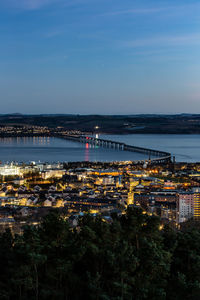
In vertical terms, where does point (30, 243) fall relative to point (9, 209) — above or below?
above

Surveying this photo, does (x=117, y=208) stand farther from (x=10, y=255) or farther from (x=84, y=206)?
(x=10, y=255)

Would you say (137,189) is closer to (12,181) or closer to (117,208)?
(117,208)

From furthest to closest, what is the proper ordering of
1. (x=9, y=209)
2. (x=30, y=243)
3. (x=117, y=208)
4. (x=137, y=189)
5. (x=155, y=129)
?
(x=155, y=129)
(x=137, y=189)
(x=117, y=208)
(x=9, y=209)
(x=30, y=243)

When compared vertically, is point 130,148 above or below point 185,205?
below

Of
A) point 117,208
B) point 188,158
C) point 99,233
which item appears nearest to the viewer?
point 99,233

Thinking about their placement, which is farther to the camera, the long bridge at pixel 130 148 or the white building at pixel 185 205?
the long bridge at pixel 130 148

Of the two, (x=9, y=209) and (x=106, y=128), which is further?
(x=106, y=128)

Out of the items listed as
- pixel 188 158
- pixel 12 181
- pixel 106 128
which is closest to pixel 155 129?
pixel 106 128

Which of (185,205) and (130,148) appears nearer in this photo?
(185,205)

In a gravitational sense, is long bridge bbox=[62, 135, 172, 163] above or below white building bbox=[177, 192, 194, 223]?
below

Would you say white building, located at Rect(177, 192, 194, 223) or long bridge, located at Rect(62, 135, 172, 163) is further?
long bridge, located at Rect(62, 135, 172, 163)

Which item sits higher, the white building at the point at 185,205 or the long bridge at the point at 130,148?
the white building at the point at 185,205
